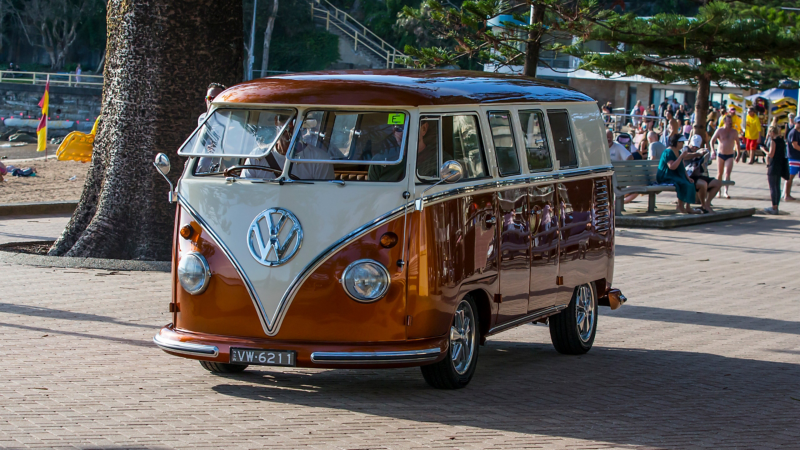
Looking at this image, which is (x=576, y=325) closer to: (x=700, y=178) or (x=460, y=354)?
(x=460, y=354)

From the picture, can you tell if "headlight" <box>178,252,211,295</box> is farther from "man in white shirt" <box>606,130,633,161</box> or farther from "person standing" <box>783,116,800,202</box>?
"person standing" <box>783,116,800,202</box>

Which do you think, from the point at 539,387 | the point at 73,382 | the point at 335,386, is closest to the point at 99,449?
the point at 73,382

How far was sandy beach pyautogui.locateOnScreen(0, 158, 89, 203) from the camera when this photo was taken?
67.4ft

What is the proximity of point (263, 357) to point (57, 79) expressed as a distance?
220ft

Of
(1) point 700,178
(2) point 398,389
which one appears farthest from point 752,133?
(2) point 398,389

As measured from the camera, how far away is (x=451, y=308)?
6.86 meters

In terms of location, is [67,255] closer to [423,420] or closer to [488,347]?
[488,347]

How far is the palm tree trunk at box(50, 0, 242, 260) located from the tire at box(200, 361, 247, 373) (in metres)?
5.22

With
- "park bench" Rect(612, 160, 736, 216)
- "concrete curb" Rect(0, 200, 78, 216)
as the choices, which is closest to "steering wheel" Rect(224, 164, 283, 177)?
"concrete curb" Rect(0, 200, 78, 216)

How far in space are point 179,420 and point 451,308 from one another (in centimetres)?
192

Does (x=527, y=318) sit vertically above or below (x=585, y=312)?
above

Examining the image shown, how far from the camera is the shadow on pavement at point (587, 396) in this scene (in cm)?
629

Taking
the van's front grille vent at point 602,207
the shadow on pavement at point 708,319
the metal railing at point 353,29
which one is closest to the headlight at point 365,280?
the van's front grille vent at point 602,207

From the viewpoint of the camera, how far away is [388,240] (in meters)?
6.56
